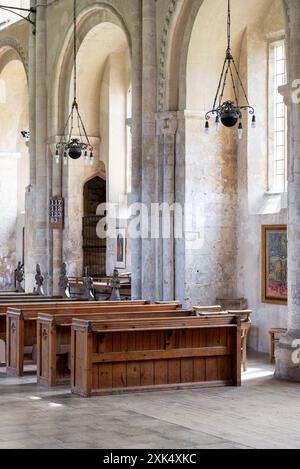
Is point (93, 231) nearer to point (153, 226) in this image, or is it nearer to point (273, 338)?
point (153, 226)

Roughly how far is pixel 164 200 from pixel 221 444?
9198mm

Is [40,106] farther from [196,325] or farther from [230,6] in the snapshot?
[196,325]

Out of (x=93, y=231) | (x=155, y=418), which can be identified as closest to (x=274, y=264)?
(x=155, y=418)

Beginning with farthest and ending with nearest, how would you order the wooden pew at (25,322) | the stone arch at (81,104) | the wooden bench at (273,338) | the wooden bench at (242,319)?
the stone arch at (81,104) → the wooden bench at (273,338) → the wooden bench at (242,319) → the wooden pew at (25,322)

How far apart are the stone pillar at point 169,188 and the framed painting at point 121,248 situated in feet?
17.7

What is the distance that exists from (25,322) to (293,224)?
4.33 m

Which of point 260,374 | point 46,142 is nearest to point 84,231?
point 46,142

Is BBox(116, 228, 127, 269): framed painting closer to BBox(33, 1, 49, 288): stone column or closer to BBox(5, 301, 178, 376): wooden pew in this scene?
BBox(33, 1, 49, 288): stone column

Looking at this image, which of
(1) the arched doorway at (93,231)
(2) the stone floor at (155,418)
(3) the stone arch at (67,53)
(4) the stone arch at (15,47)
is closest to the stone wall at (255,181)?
(3) the stone arch at (67,53)

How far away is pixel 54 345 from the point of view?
12.5 metres

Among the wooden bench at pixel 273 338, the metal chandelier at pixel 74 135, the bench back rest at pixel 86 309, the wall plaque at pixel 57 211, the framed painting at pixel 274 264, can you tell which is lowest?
Result: the wooden bench at pixel 273 338

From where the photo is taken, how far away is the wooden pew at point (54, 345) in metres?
12.4

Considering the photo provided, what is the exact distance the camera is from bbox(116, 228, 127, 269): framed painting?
2273 centimetres

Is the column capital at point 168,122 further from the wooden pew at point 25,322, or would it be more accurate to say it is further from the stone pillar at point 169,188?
the wooden pew at point 25,322
